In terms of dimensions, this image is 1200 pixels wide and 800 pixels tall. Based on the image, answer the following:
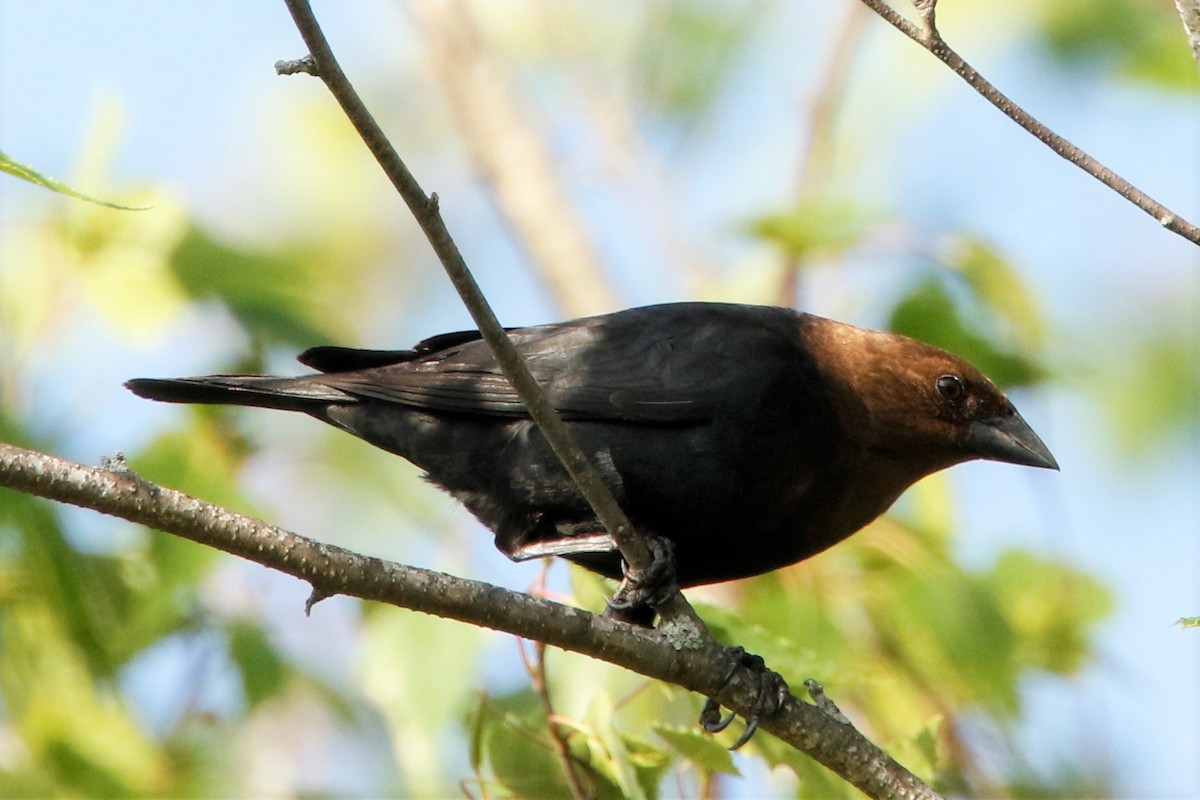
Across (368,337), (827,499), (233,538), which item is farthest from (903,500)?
(368,337)

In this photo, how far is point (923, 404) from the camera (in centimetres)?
462

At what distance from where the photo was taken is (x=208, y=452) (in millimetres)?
4660

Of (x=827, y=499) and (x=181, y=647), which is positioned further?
(x=181, y=647)

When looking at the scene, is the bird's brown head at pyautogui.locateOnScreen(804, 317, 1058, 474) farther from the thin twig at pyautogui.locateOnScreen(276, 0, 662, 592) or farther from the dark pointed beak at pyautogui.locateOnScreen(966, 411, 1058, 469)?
the thin twig at pyautogui.locateOnScreen(276, 0, 662, 592)

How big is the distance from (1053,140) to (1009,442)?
83.1 inches

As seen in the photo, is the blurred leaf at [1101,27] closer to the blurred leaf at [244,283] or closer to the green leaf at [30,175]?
the blurred leaf at [244,283]

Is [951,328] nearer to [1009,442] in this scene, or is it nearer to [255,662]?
[1009,442]

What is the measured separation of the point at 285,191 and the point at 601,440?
19.6 ft

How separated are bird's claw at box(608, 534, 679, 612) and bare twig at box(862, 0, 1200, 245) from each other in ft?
4.53

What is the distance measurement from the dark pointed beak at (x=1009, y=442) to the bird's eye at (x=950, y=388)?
105mm

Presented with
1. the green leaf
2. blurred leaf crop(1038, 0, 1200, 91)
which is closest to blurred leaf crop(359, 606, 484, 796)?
the green leaf

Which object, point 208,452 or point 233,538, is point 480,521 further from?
point 233,538

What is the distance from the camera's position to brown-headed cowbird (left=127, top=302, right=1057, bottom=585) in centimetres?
410

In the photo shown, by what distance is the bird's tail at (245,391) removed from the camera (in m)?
4.16
